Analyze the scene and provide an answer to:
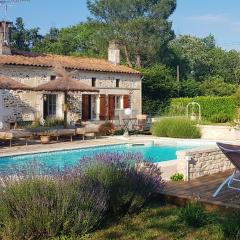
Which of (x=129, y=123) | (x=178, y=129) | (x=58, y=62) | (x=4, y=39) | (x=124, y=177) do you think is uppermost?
(x=4, y=39)

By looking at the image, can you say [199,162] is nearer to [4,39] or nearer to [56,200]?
[56,200]

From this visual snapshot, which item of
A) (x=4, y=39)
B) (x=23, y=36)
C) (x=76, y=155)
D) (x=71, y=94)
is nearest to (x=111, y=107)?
(x=71, y=94)

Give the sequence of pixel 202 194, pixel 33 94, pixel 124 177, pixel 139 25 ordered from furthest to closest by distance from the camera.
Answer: pixel 139 25, pixel 33 94, pixel 202 194, pixel 124 177

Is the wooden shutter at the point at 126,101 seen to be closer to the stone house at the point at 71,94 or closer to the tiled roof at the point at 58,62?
the stone house at the point at 71,94

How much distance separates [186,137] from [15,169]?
14.2 m

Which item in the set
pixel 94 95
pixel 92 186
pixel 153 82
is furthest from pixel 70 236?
pixel 153 82

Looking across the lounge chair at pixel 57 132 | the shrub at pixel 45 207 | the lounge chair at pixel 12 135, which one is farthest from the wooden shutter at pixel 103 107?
the shrub at pixel 45 207

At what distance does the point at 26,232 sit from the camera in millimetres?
4723

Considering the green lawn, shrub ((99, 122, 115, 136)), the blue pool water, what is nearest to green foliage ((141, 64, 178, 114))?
shrub ((99, 122, 115, 136))

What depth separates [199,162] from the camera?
829 cm

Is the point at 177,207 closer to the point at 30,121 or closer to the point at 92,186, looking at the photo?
the point at 92,186

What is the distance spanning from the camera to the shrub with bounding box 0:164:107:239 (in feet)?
15.4

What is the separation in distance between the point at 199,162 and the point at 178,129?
10.5 m

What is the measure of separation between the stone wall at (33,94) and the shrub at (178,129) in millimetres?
5663
